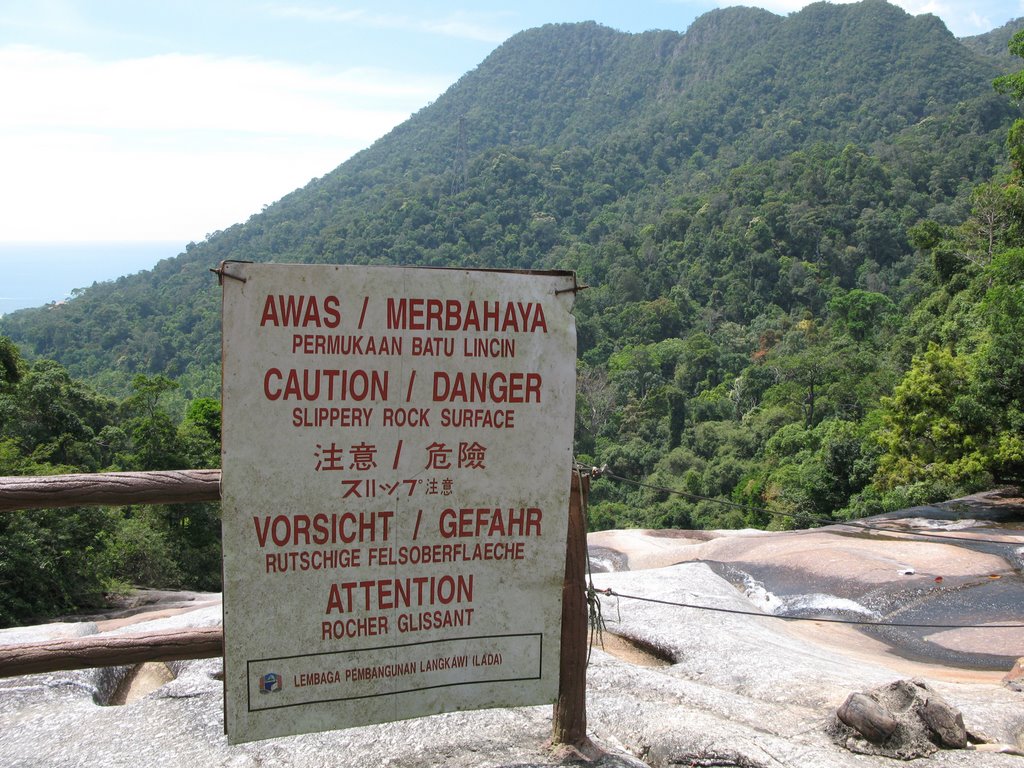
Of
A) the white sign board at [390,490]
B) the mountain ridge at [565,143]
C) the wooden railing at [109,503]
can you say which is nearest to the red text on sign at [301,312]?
the white sign board at [390,490]

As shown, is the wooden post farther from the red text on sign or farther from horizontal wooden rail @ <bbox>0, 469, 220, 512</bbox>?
horizontal wooden rail @ <bbox>0, 469, 220, 512</bbox>

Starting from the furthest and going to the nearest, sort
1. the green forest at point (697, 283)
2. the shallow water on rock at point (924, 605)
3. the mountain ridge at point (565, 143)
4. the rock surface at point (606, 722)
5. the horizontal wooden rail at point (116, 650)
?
the mountain ridge at point (565, 143), the green forest at point (697, 283), the shallow water on rock at point (924, 605), the rock surface at point (606, 722), the horizontal wooden rail at point (116, 650)

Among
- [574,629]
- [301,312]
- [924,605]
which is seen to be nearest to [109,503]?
[301,312]

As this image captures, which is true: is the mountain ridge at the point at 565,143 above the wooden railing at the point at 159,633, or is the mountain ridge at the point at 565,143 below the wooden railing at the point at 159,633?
above

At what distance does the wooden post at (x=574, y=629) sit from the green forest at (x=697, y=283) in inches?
81.9

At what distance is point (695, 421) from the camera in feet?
159

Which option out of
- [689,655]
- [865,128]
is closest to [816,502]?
[689,655]

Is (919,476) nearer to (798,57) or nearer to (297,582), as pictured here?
(297,582)

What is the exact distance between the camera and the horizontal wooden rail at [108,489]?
3.29 m

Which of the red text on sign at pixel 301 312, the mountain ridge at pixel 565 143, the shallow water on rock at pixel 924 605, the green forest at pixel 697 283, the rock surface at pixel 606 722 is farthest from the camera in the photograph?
the mountain ridge at pixel 565 143

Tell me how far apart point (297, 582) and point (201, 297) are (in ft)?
240

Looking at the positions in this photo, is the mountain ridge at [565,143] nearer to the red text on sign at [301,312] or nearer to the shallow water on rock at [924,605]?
the shallow water on rock at [924,605]

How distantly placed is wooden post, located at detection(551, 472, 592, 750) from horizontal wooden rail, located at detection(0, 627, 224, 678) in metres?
1.41

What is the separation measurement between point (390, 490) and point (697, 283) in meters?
66.5
